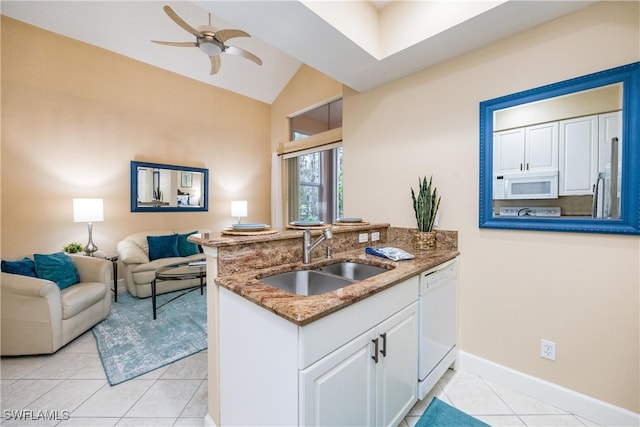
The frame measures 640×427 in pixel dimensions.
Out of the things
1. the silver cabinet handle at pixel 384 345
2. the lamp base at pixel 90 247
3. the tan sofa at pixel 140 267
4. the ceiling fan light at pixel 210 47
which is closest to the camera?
the silver cabinet handle at pixel 384 345

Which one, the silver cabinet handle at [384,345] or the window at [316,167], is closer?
the silver cabinet handle at [384,345]

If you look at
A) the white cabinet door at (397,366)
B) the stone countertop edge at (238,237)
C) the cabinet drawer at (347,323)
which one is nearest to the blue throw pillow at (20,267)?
the stone countertop edge at (238,237)

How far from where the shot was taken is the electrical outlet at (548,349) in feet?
5.54

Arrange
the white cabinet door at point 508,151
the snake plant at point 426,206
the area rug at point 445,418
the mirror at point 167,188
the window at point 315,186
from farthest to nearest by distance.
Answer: the window at point 315,186, the mirror at point 167,188, the snake plant at point 426,206, the white cabinet door at point 508,151, the area rug at point 445,418

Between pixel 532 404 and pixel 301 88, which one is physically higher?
pixel 301 88

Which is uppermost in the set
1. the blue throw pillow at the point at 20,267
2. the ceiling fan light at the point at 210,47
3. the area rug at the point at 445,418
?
the ceiling fan light at the point at 210,47

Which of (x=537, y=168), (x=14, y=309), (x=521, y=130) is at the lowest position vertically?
(x=14, y=309)

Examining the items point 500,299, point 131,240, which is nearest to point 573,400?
point 500,299

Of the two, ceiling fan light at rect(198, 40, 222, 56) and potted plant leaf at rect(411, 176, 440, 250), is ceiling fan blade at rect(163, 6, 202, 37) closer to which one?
ceiling fan light at rect(198, 40, 222, 56)

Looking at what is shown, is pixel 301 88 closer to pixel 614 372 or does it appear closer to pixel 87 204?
pixel 87 204

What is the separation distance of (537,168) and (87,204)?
15.0 ft

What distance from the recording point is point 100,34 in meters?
3.42

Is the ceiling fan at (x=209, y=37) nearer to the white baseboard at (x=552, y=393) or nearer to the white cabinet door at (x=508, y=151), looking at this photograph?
the white cabinet door at (x=508, y=151)

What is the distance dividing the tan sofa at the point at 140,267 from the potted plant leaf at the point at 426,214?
3.13 meters
